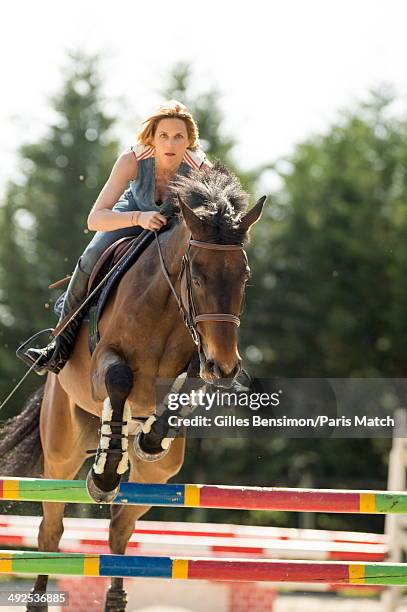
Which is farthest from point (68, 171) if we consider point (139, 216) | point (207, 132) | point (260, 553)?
point (139, 216)

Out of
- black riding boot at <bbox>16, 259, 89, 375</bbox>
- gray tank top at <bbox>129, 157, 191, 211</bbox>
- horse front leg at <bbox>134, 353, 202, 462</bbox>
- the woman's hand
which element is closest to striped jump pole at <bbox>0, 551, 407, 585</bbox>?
horse front leg at <bbox>134, 353, 202, 462</bbox>

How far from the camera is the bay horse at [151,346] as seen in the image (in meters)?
4.02

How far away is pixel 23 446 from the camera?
6008 mm

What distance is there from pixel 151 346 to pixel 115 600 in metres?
1.64

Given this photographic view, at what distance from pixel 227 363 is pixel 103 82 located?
15.4 metres

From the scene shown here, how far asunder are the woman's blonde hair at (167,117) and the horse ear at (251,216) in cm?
89

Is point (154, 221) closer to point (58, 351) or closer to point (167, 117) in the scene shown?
point (167, 117)

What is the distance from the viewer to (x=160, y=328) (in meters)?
4.61

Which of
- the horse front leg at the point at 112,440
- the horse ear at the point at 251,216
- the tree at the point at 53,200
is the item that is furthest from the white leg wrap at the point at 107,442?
the tree at the point at 53,200

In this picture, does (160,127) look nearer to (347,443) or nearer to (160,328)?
(160,328)

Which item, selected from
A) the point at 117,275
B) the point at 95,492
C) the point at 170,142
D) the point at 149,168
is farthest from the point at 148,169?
the point at 95,492

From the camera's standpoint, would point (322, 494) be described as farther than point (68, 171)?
No

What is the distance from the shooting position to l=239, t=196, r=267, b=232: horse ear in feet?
13.7

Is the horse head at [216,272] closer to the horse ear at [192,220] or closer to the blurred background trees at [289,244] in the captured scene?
the horse ear at [192,220]
